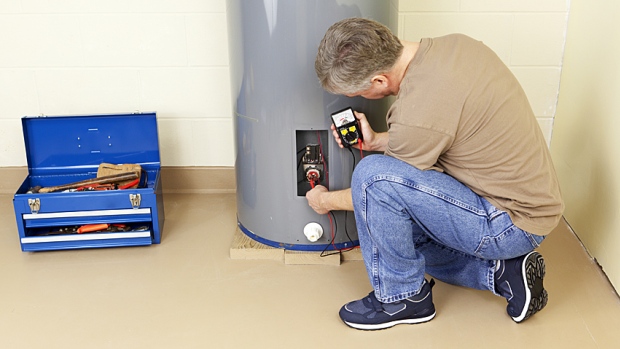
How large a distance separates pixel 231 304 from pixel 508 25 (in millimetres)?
1471

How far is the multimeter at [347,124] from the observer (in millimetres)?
2064

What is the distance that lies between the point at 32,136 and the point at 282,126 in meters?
1.07

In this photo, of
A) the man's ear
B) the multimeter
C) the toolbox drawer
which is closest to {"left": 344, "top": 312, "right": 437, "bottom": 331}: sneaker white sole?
the multimeter

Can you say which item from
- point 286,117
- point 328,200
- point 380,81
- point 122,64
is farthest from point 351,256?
point 122,64

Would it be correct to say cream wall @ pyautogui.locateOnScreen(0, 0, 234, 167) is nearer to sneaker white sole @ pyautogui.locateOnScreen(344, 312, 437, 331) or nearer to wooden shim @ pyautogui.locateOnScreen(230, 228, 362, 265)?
wooden shim @ pyautogui.locateOnScreen(230, 228, 362, 265)

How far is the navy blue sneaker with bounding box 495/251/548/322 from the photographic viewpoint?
1.86 m

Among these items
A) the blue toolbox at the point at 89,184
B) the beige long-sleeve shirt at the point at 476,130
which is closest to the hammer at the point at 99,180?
the blue toolbox at the point at 89,184

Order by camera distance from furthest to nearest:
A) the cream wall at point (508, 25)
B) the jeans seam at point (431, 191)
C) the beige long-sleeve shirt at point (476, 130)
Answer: the cream wall at point (508, 25) → the jeans seam at point (431, 191) → the beige long-sleeve shirt at point (476, 130)

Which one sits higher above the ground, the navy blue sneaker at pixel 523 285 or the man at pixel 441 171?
the man at pixel 441 171

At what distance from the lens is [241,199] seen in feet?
7.78

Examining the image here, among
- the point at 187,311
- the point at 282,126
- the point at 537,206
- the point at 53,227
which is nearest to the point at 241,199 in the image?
the point at 282,126

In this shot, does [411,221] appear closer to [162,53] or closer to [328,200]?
[328,200]

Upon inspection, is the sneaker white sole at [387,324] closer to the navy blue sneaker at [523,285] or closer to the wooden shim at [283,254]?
the navy blue sneaker at [523,285]

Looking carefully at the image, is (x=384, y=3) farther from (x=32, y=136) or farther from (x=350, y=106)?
(x=32, y=136)
